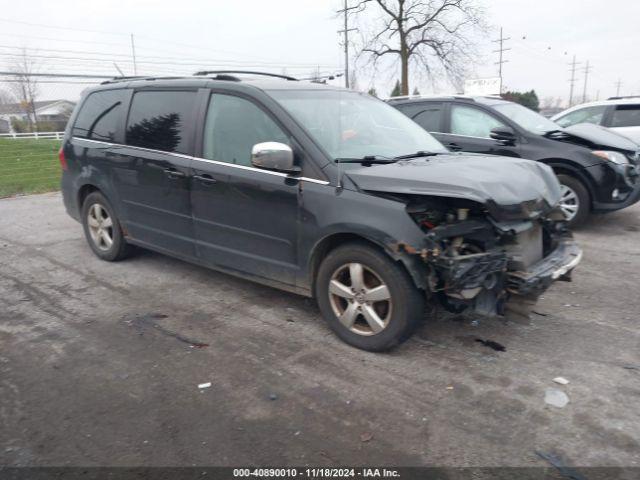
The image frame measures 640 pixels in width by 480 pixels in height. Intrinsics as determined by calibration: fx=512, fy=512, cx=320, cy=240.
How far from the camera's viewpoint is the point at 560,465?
2490 millimetres

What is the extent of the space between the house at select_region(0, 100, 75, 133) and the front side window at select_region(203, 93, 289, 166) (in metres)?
19.4

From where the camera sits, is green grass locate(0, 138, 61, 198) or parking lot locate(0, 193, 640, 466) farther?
green grass locate(0, 138, 61, 198)

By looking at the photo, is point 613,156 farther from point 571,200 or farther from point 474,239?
point 474,239

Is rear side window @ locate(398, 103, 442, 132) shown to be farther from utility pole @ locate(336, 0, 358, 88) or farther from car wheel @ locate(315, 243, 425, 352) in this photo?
utility pole @ locate(336, 0, 358, 88)

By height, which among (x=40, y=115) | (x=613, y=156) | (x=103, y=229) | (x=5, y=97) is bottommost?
(x=103, y=229)

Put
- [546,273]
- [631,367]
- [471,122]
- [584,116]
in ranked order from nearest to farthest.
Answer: [631,367] → [546,273] → [471,122] → [584,116]

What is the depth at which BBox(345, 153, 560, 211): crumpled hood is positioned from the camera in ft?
10.6

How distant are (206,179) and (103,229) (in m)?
1.98

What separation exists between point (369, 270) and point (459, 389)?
945 millimetres

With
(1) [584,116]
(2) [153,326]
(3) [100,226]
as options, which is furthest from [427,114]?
(2) [153,326]

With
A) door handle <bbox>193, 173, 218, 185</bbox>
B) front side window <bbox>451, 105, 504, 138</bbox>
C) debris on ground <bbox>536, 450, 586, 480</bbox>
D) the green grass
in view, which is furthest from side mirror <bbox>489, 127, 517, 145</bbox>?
the green grass

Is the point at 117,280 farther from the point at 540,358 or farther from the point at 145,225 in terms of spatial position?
the point at 540,358

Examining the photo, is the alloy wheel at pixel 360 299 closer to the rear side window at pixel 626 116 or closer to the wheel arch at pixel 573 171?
the wheel arch at pixel 573 171

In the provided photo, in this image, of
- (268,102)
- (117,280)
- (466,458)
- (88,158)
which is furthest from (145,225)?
(466,458)
